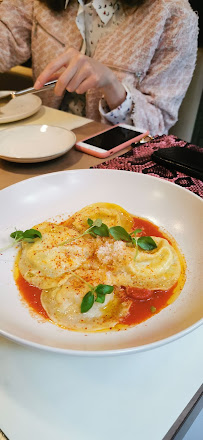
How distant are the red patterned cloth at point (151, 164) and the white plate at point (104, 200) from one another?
0.62 ft

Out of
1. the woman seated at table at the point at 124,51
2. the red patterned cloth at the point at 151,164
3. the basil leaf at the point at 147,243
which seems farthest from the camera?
the woman seated at table at the point at 124,51

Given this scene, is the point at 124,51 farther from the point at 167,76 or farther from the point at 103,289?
the point at 103,289

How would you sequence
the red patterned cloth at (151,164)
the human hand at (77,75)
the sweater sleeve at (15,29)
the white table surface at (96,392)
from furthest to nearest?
the sweater sleeve at (15,29), the human hand at (77,75), the red patterned cloth at (151,164), the white table surface at (96,392)

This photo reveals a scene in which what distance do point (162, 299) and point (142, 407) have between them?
8.6 inches

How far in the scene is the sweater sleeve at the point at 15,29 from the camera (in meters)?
2.25

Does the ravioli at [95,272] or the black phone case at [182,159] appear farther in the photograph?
the black phone case at [182,159]

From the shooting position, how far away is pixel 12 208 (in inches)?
39.3

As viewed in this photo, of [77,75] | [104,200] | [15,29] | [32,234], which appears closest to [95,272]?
[32,234]

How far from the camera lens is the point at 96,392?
1.98 feet

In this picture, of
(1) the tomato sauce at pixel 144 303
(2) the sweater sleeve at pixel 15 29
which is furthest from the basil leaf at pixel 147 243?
(2) the sweater sleeve at pixel 15 29

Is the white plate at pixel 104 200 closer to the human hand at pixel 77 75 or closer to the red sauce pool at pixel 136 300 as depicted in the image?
the red sauce pool at pixel 136 300

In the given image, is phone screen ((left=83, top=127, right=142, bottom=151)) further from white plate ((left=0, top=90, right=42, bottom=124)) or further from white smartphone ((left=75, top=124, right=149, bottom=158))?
white plate ((left=0, top=90, right=42, bottom=124))

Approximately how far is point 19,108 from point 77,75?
0.35 meters

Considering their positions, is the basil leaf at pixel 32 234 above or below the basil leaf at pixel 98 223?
below
